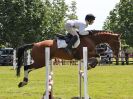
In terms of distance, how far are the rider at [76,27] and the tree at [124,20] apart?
51.0 metres

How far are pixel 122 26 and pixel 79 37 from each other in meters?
54.2

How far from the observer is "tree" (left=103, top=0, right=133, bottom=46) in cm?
6414

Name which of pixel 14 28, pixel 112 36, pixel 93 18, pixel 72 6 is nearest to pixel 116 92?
pixel 112 36

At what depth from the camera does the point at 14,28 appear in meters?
50.8

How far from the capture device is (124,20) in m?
67.1

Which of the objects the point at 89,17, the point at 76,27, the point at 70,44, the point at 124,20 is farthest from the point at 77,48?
the point at 124,20

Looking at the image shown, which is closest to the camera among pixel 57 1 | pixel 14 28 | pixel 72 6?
Answer: pixel 14 28

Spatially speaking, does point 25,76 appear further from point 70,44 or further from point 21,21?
point 21,21

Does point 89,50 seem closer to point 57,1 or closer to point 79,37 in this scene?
point 79,37

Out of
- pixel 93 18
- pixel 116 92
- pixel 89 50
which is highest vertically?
pixel 93 18

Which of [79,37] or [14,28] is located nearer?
[79,37]

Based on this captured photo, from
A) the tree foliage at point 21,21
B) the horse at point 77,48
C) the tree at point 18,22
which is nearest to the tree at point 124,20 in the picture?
the tree foliage at point 21,21

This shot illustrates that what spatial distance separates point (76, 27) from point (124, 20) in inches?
2169

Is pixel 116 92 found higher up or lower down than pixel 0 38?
lower down
